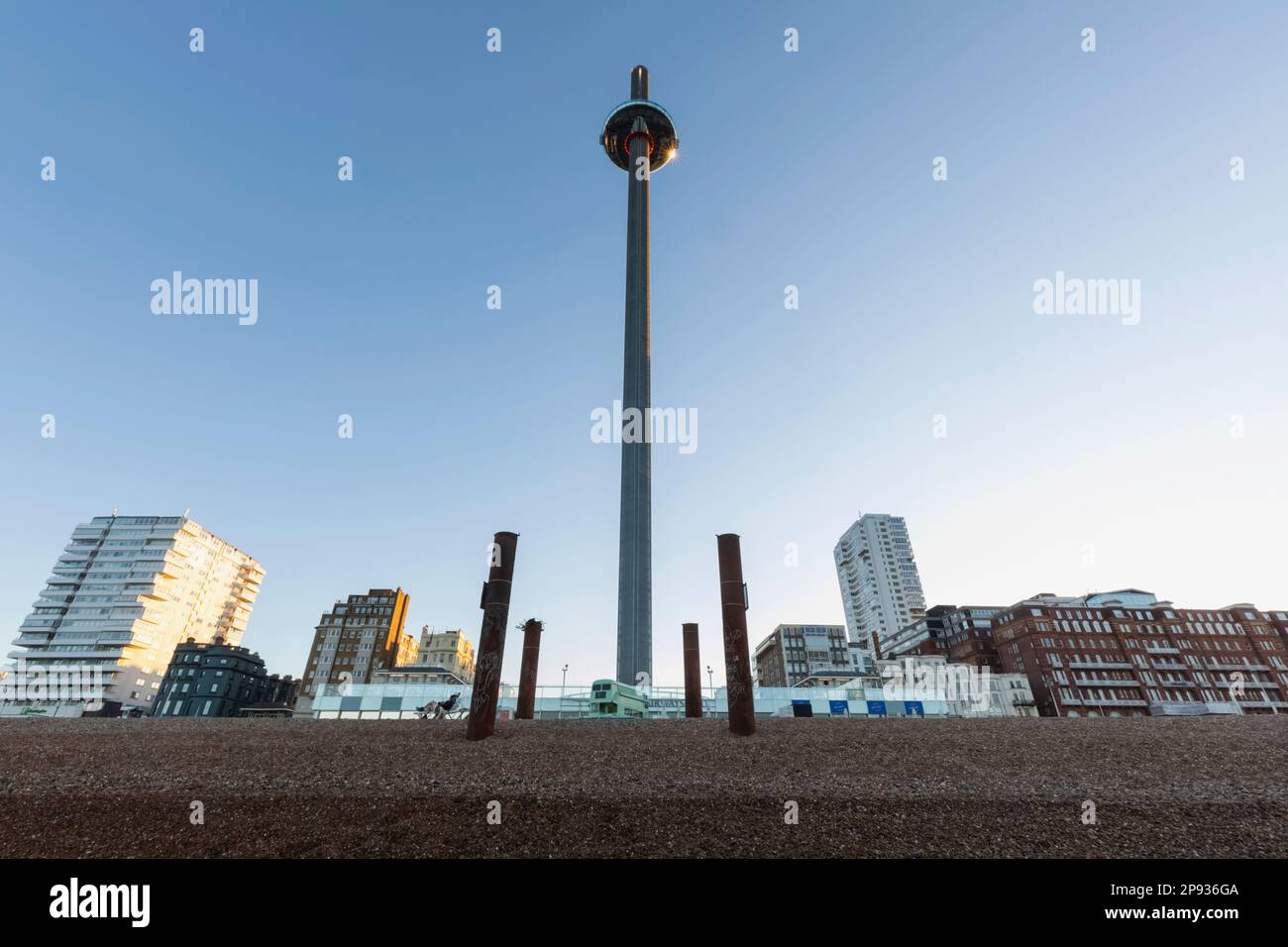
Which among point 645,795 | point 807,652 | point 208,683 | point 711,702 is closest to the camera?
point 645,795

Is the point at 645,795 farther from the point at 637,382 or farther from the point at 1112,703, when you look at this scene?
the point at 1112,703

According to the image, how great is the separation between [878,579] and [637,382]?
111 meters

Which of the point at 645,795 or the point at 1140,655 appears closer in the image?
the point at 645,795

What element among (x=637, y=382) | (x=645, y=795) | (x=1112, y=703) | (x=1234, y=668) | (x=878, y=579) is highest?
(x=637, y=382)

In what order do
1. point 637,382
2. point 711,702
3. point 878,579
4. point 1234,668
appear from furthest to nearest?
Result: 1. point 878,579
2. point 1234,668
3. point 637,382
4. point 711,702

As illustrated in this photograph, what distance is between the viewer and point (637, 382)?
205 ft

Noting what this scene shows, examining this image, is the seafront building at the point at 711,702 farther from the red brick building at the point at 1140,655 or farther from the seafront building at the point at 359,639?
the seafront building at the point at 359,639

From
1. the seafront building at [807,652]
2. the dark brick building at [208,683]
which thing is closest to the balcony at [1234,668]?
the seafront building at [807,652]

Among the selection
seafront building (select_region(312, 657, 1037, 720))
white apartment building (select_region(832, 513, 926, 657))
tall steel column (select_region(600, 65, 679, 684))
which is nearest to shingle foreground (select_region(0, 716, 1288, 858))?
seafront building (select_region(312, 657, 1037, 720))

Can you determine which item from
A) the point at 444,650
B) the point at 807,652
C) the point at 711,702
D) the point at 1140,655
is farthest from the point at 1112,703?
the point at 444,650
